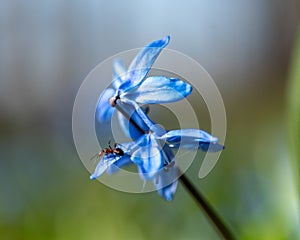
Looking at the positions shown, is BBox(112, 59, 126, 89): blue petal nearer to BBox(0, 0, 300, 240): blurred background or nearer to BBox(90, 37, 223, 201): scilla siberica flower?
BBox(90, 37, 223, 201): scilla siberica flower

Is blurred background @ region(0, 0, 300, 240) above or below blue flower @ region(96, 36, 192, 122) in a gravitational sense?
below

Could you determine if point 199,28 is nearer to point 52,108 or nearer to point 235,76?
point 235,76

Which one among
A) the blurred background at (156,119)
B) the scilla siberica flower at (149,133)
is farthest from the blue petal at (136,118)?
the blurred background at (156,119)

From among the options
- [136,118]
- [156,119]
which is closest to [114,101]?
[136,118]

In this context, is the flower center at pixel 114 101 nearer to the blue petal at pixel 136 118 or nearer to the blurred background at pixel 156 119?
the blue petal at pixel 136 118

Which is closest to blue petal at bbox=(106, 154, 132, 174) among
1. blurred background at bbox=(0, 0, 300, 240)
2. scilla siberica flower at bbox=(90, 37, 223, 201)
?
scilla siberica flower at bbox=(90, 37, 223, 201)

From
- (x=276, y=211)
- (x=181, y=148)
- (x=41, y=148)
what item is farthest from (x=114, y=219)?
(x=41, y=148)

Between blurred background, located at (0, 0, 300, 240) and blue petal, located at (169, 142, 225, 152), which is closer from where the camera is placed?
blue petal, located at (169, 142, 225, 152)
